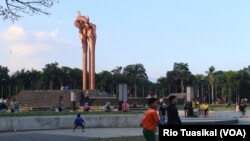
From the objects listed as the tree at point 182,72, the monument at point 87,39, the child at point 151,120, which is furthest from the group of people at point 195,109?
the tree at point 182,72

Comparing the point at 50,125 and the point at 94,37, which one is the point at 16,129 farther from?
the point at 94,37

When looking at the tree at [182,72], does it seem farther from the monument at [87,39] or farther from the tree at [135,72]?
the monument at [87,39]

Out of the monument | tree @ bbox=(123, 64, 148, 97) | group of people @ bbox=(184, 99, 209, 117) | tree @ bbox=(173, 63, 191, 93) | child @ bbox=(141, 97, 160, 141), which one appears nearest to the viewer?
child @ bbox=(141, 97, 160, 141)

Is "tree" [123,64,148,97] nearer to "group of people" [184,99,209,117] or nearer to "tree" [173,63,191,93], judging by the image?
"tree" [173,63,191,93]

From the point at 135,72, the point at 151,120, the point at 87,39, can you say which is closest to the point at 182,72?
the point at 135,72

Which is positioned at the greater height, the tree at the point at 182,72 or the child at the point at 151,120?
the tree at the point at 182,72

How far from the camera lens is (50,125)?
24.5m

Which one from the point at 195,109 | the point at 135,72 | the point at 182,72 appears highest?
the point at 135,72

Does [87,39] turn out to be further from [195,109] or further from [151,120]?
[151,120]

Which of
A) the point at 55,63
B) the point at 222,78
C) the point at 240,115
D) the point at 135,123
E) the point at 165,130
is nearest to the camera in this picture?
the point at 165,130

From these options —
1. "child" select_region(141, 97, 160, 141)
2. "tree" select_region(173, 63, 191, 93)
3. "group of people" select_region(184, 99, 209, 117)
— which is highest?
"tree" select_region(173, 63, 191, 93)

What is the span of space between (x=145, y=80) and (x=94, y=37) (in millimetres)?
51913

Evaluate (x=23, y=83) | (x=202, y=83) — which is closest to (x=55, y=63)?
(x=23, y=83)

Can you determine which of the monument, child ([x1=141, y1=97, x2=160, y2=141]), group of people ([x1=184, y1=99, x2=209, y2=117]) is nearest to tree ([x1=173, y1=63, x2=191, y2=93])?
the monument
